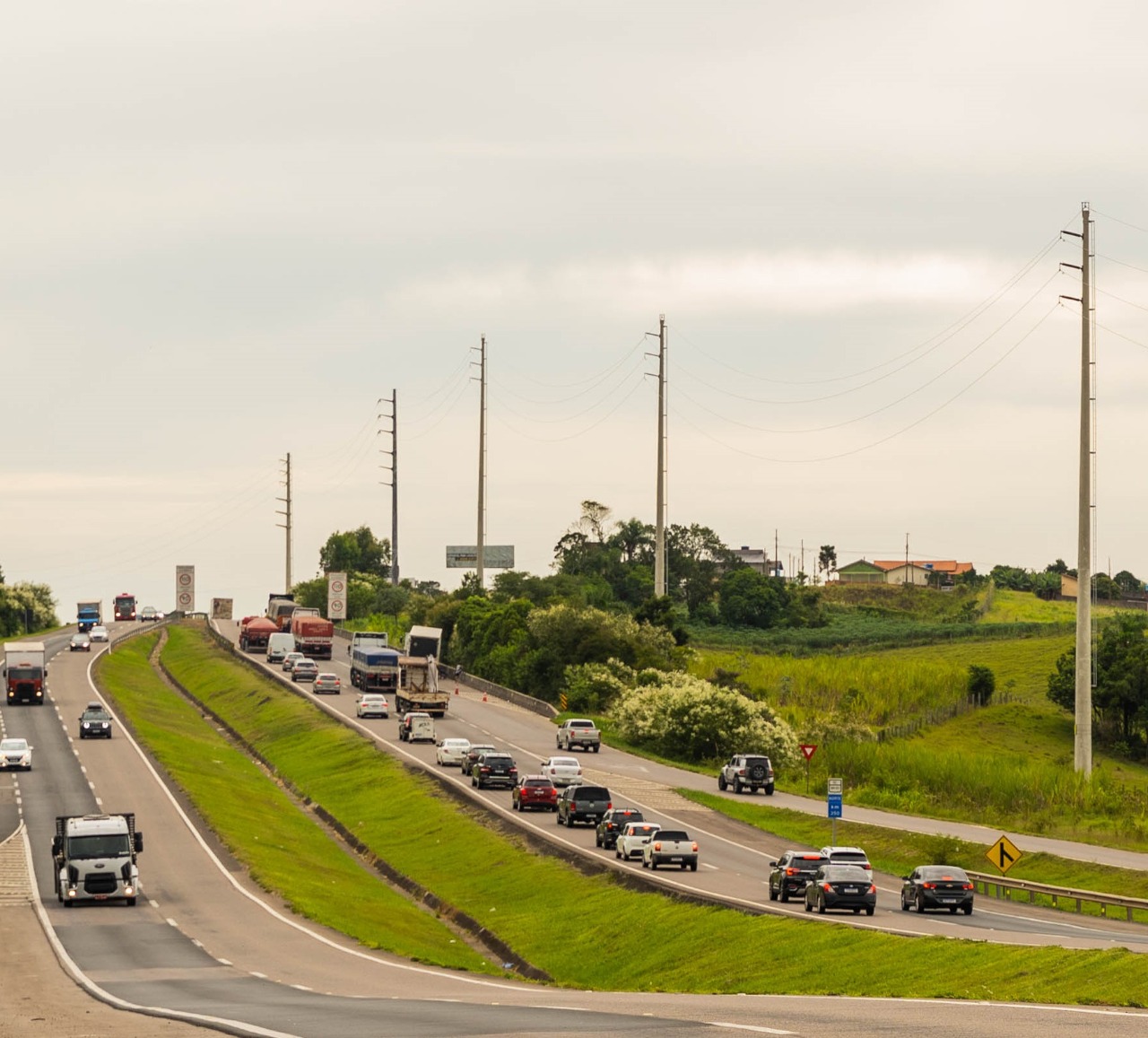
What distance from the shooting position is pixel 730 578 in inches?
7534

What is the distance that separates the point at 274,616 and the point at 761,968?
139090mm

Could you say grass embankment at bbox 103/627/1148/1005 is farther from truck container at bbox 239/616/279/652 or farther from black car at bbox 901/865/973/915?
truck container at bbox 239/616/279/652

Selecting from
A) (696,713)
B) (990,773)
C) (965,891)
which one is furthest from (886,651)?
(965,891)

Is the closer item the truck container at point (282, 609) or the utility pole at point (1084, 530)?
the utility pole at point (1084, 530)

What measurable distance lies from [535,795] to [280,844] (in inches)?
448

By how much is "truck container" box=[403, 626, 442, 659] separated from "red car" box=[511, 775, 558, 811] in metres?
48.3

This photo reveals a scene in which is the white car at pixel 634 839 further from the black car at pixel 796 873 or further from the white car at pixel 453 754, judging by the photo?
the white car at pixel 453 754

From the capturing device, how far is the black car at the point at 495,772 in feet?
275

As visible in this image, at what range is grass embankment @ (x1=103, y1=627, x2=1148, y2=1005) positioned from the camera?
37.5 m

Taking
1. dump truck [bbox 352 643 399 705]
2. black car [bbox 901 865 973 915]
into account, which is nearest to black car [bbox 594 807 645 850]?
black car [bbox 901 865 973 915]

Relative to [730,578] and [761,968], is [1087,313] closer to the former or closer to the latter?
[761,968]

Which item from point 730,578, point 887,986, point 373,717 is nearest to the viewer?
point 887,986

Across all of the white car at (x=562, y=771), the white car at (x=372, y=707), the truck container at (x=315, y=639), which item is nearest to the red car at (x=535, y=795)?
the white car at (x=562, y=771)

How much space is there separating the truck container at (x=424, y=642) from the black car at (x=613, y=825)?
194 feet
